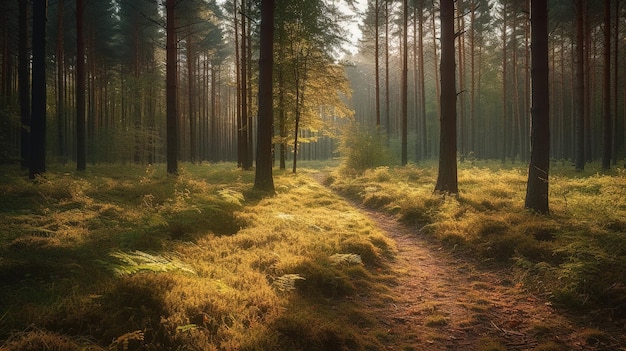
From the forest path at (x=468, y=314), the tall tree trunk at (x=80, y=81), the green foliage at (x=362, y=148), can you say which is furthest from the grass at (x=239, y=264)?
the green foliage at (x=362, y=148)

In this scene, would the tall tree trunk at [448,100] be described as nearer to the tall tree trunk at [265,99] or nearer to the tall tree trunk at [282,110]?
the tall tree trunk at [265,99]

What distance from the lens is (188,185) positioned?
39.4 feet

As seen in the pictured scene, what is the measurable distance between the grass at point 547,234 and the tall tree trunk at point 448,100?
85cm

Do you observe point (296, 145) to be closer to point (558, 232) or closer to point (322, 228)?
point (322, 228)

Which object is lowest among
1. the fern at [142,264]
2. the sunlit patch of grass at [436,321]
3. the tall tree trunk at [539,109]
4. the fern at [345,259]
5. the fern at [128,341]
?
the sunlit patch of grass at [436,321]

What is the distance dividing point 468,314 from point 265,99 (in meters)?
10.0

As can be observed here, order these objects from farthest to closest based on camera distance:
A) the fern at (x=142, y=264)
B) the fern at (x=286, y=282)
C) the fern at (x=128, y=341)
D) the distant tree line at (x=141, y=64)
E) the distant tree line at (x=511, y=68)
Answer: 1. the distant tree line at (x=511, y=68)
2. the distant tree line at (x=141, y=64)
3. the fern at (x=286, y=282)
4. the fern at (x=142, y=264)
5. the fern at (x=128, y=341)

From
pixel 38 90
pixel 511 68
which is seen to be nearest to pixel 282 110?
pixel 38 90

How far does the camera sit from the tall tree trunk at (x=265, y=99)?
12219 mm

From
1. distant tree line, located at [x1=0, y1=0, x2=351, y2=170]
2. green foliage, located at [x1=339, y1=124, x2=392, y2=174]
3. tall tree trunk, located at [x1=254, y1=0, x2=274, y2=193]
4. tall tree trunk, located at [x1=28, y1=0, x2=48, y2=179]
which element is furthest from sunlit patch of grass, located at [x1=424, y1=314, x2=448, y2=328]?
green foliage, located at [x1=339, y1=124, x2=392, y2=174]

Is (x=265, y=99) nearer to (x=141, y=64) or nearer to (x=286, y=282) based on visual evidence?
(x=286, y=282)

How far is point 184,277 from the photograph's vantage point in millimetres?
4230

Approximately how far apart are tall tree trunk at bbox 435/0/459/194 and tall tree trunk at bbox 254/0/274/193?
612 cm

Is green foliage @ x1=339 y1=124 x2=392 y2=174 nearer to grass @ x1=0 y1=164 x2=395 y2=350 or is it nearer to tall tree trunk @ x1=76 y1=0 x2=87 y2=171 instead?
grass @ x1=0 y1=164 x2=395 y2=350
